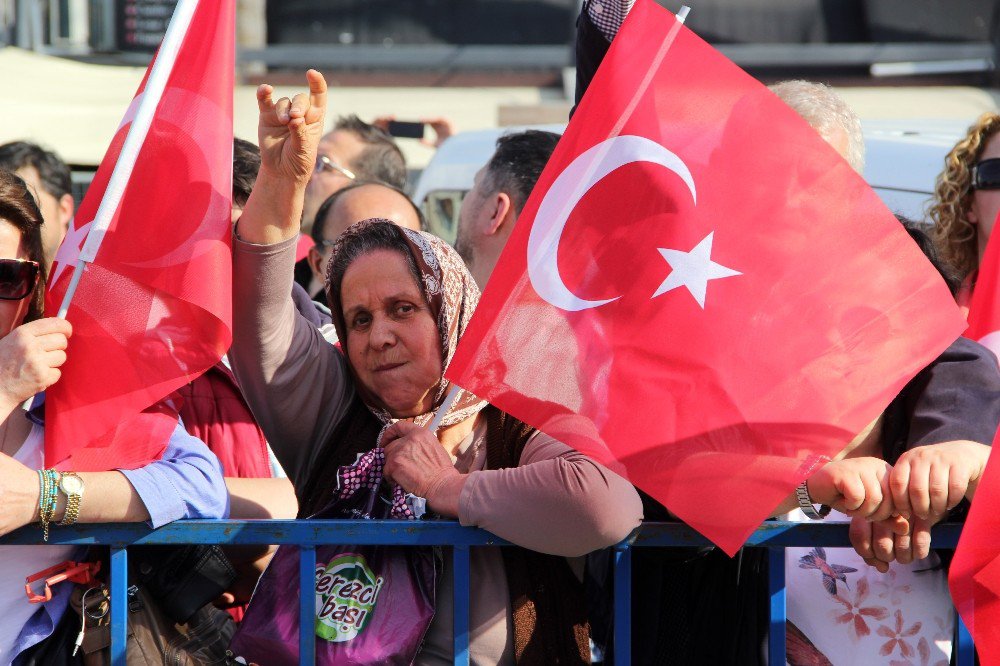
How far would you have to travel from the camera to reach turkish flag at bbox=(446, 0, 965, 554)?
88.0 inches

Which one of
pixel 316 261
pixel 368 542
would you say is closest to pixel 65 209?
pixel 316 261

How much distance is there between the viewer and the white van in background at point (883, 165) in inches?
181

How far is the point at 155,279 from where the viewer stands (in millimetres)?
2539

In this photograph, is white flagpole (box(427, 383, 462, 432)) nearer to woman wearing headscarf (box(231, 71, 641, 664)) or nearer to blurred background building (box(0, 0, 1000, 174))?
woman wearing headscarf (box(231, 71, 641, 664))

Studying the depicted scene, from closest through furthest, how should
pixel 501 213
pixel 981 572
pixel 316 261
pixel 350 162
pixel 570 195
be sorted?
pixel 981 572 < pixel 570 195 < pixel 501 213 < pixel 316 261 < pixel 350 162

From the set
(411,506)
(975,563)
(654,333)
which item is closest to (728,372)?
(654,333)

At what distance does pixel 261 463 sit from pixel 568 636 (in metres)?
0.91

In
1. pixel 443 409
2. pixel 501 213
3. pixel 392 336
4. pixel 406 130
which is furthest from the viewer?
pixel 406 130

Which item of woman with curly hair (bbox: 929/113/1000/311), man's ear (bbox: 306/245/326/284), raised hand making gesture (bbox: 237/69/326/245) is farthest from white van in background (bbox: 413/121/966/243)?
raised hand making gesture (bbox: 237/69/326/245)

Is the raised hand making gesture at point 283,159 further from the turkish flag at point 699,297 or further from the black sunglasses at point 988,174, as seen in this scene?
the black sunglasses at point 988,174

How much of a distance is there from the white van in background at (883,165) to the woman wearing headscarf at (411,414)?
190cm

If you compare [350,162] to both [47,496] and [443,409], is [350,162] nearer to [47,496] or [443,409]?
[443,409]

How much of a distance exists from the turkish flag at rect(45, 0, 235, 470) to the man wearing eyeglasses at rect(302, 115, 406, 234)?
8.87 ft

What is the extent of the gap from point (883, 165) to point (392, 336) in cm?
266
